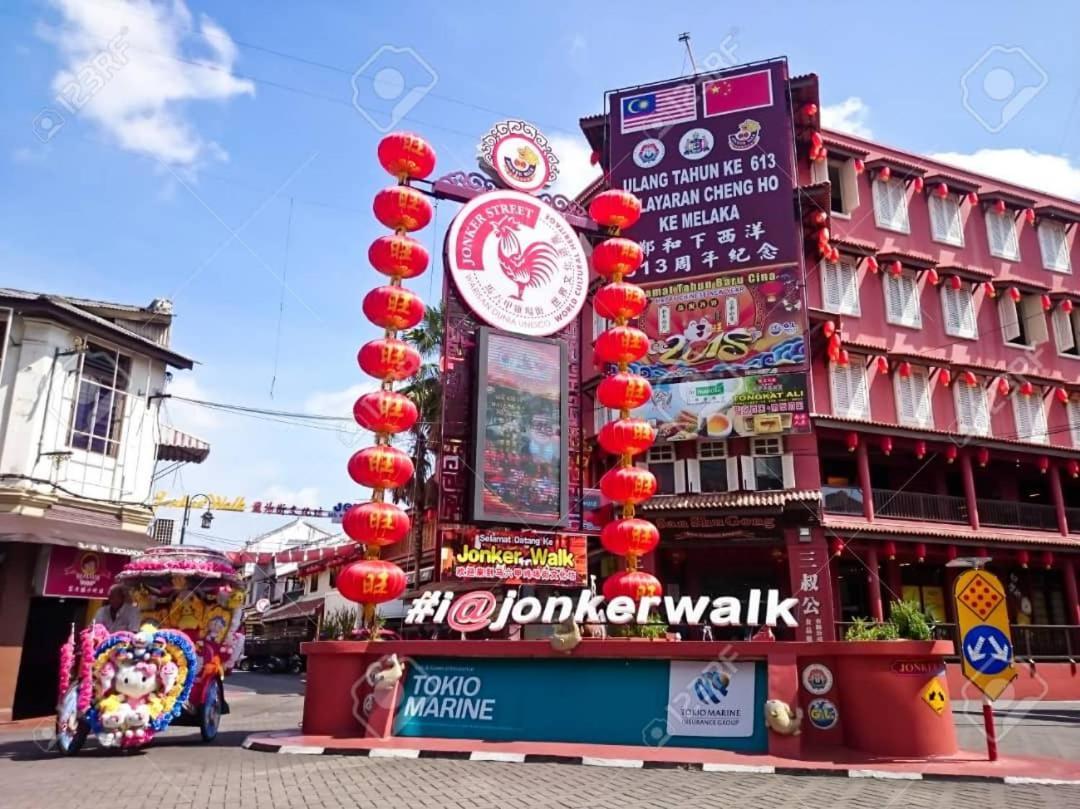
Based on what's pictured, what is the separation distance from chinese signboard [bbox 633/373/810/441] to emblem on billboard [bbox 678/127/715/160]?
8.20 m

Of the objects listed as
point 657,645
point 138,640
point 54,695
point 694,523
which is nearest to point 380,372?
point 138,640

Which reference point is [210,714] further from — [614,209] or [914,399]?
[914,399]

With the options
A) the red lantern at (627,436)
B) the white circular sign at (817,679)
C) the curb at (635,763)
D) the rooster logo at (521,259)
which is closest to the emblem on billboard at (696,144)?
the rooster logo at (521,259)

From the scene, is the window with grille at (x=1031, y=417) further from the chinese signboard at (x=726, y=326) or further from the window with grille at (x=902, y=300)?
the chinese signboard at (x=726, y=326)

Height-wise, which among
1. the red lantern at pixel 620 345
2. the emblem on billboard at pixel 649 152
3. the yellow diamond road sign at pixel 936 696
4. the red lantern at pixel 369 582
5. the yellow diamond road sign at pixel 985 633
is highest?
the emblem on billboard at pixel 649 152

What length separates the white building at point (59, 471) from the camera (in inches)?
655

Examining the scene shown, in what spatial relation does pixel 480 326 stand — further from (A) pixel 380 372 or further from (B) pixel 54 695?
(B) pixel 54 695

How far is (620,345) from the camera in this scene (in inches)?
670

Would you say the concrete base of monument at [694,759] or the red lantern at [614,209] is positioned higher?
the red lantern at [614,209]

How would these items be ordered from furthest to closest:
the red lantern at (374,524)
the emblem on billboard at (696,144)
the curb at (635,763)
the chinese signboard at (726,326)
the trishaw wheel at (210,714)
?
the emblem on billboard at (696,144), the chinese signboard at (726,326), the red lantern at (374,524), the trishaw wheel at (210,714), the curb at (635,763)

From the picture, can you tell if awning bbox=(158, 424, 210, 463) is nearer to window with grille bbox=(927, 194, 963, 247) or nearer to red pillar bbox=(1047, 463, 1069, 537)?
window with grille bbox=(927, 194, 963, 247)

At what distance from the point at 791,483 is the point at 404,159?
587 inches

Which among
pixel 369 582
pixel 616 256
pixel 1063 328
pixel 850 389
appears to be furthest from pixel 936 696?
pixel 1063 328

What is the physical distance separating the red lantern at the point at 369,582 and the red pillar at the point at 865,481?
16.6 metres
